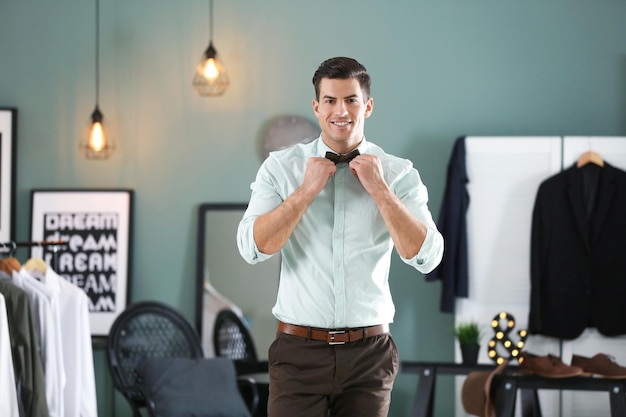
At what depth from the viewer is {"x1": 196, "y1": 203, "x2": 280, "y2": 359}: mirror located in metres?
5.33

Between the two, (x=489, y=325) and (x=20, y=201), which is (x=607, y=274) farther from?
(x=20, y=201)

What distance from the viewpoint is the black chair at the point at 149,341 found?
495cm

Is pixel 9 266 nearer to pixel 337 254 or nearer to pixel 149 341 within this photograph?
pixel 149 341

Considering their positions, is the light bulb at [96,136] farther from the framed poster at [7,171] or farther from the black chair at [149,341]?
the black chair at [149,341]

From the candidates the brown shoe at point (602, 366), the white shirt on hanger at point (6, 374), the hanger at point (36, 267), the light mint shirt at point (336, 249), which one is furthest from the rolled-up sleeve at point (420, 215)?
the hanger at point (36, 267)

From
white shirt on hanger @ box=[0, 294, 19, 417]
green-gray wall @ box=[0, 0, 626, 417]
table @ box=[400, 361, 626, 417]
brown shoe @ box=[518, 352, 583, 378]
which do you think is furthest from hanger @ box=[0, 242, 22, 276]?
brown shoe @ box=[518, 352, 583, 378]

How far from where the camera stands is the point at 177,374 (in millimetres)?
4805

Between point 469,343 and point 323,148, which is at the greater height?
point 323,148

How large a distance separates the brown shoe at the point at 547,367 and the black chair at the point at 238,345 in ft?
4.84

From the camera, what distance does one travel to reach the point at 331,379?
7.84ft

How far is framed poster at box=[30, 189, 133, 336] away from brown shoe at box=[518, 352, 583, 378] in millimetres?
2287

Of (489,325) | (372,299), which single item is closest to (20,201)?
(489,325)

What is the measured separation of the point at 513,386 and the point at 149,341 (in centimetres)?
192

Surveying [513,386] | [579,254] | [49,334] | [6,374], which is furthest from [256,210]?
[579,254]
